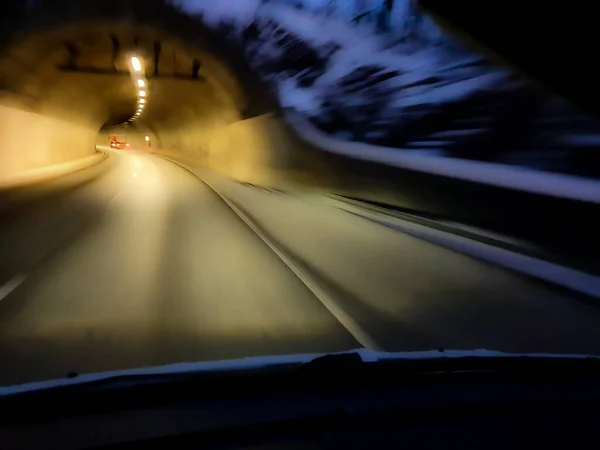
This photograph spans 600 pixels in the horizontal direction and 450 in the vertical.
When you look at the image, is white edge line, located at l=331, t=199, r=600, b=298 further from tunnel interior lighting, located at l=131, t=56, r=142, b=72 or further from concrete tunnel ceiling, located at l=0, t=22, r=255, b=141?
tunnel interior lighting, located at l=131, t=56, r=142, b=72

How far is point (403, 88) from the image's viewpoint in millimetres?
26984

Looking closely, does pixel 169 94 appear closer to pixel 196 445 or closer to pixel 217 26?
pixel 217 26

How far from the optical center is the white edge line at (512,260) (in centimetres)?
955

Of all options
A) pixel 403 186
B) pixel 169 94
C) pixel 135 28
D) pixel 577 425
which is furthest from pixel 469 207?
pixel 169 94

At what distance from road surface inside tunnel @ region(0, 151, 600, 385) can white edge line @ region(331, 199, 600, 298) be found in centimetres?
27

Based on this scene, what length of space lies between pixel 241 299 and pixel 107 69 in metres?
29.7

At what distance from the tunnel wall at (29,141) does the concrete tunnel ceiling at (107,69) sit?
2.19 feet

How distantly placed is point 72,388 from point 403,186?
14063 millimetres

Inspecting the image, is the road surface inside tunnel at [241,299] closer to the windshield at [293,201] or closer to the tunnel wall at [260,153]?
the windshield at [293,201]

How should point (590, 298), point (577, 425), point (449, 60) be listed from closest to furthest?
1. point (577, 425)
2. point (590, 298)
3. point (449, 60)

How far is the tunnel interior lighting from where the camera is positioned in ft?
117

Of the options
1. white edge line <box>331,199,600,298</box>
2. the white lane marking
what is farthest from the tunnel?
the white lane marking

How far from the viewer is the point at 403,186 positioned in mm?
17578

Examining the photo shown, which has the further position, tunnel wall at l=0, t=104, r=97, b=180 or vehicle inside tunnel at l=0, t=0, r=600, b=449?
tunnel wall at l=0, t=104, r=97, b=180
